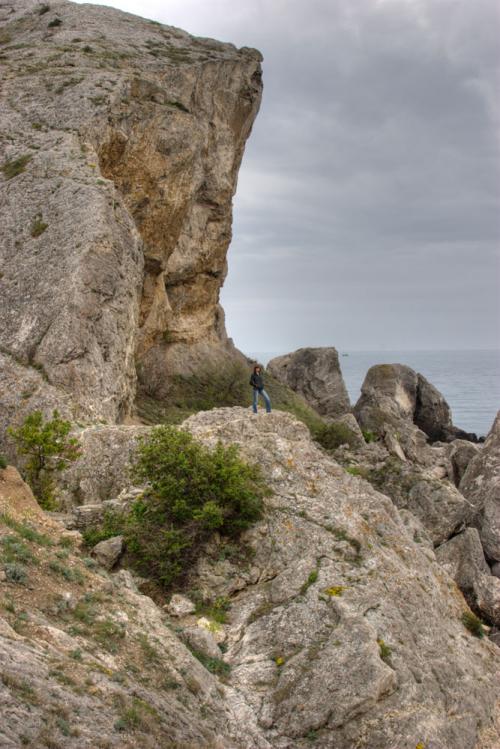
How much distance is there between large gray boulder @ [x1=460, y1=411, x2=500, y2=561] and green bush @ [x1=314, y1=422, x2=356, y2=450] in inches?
290

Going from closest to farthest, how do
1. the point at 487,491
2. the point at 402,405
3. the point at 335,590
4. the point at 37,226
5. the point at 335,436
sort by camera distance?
the point at 335,590 < the point at 37,226 < the point at 487,491 < the point at 335,436 < the point at 402,405

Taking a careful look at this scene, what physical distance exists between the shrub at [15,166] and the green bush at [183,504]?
24186 mm

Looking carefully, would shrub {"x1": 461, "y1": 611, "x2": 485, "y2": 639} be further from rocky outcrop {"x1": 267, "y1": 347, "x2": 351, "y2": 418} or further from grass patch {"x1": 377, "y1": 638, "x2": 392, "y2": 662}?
rocky outcrop {"x1": 267, "y1": 347, "x2": 351, "y2": 418}

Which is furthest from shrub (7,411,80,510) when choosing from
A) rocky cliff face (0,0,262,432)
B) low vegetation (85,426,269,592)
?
rocky cliff face (0,0,262,432)

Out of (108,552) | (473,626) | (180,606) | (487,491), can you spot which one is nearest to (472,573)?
(473,626)

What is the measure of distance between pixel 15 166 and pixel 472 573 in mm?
29691

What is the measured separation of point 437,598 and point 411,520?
451 centimetres

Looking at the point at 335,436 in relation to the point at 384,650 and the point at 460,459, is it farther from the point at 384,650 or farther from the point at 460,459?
the point at 384,650

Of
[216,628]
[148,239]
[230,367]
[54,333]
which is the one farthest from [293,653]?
[230,367]

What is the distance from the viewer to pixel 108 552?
13422 mm

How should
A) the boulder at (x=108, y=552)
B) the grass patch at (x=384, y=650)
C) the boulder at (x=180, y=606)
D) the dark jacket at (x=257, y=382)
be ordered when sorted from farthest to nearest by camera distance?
the dark jacket at (x=257, y=382) < the boulder at (x=108, y=552) < the boulder at (x=180, y=606) < the grass patch at (x=384, y=650)

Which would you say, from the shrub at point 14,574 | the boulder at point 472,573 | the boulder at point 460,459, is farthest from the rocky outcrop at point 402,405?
the shrub at point 14,574

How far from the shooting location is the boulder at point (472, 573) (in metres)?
22.5

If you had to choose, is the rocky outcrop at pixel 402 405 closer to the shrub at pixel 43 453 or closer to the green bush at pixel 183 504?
the shrub at pixel 43 453
